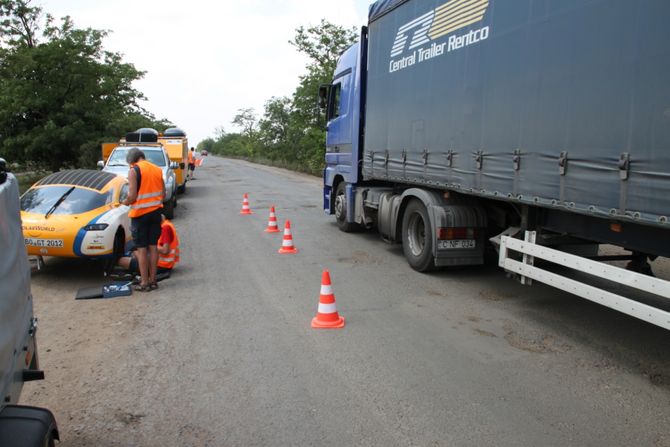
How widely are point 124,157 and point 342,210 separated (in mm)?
6947

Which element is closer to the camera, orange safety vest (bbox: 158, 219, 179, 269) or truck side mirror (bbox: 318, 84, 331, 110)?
orange safety vest (bbox: 158, 219, 179, 269)

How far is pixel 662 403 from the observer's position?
12.2 feet

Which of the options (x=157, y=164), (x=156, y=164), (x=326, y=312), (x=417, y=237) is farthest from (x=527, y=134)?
(x=157, y=164)

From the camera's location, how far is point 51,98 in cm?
2258

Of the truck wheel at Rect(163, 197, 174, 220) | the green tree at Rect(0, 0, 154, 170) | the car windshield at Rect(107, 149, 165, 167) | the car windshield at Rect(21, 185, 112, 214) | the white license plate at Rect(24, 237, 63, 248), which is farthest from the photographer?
the green tree at Rect(0, 0, 154, 170)

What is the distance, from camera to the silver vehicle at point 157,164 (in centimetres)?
1329

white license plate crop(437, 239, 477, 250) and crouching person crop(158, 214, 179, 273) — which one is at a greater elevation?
white license plate crop(437, 239, 477, 250)

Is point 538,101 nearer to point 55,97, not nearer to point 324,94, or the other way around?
point 324,94

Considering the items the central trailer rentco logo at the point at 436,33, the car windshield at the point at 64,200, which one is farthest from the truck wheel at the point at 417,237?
the car windshield at the point at 64,200

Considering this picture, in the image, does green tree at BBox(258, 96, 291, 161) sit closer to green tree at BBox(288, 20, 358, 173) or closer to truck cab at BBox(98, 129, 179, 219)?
green tree at BBox(288, 20, 358, 173)

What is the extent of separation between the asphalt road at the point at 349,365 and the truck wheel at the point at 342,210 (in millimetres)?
3547

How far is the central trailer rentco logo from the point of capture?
6086 millimetres

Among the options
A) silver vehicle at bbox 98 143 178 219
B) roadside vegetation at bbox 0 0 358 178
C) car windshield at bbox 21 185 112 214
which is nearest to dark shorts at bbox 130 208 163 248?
car windshield at bbox 21 185 112 214

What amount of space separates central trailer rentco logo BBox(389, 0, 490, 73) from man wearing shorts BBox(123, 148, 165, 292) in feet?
13.0
